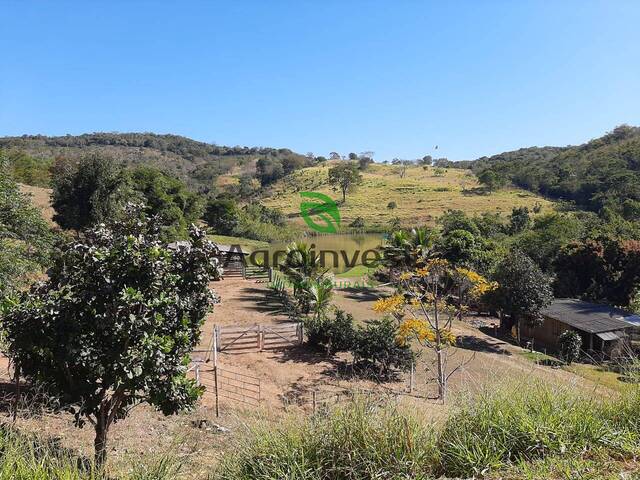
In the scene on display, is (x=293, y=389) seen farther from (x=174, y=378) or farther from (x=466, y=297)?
(x=466, y=297)

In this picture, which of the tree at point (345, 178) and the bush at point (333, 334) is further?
the tree at point (345, 178)

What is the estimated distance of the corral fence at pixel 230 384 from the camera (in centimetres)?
1060

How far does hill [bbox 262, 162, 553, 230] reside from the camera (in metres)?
65.4

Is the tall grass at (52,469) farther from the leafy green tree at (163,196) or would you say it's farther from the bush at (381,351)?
the leafy green tree at (163,196)

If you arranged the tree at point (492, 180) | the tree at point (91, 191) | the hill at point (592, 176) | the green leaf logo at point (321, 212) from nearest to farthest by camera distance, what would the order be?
the tree at point (91, 191)
the hill at point (592, 176)
the green leaf logo at point (321, 212)
the tree at point (492, 180)

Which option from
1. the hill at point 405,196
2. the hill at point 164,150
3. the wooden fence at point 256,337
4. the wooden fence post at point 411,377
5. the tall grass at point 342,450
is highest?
the hill at point 164,150

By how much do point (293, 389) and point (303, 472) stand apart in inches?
340

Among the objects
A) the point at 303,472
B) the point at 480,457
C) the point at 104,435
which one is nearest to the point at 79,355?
the point at 104,435

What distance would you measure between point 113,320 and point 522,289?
1742cm

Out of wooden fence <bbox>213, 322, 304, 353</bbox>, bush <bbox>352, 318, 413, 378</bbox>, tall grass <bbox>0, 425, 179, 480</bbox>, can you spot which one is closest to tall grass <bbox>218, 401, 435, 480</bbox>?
tall grass <bbox>0, 425, 179, 480</bbox>

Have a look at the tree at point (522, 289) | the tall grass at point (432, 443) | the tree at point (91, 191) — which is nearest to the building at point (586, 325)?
the tree at point (522, 289)

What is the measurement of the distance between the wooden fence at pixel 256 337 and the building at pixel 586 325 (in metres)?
11.9

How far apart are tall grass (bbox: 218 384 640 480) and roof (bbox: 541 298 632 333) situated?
16491mm

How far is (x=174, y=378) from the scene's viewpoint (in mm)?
5215
